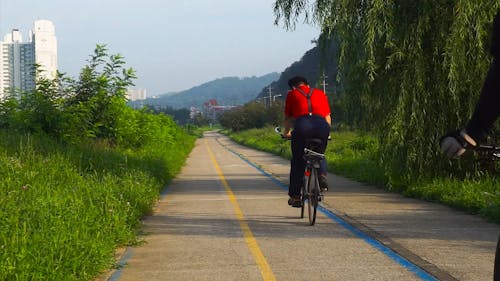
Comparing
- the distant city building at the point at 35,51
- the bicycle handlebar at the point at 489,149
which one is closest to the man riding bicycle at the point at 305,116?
the bicycle handlebar at the point at 489,149

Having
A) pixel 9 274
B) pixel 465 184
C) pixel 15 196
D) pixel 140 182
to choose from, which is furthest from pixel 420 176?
pixel 9 274

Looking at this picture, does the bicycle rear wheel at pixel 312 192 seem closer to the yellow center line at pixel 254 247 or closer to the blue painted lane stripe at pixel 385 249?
the blue painted lane stripe at pixel 385 249

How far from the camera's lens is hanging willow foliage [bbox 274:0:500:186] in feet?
43.9

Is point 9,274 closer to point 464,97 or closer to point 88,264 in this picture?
point 88,264

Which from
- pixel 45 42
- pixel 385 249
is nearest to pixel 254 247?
pixel 385 249

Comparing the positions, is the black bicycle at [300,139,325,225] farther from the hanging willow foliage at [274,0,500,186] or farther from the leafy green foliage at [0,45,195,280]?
the hanging willow foliage at [274,0,500,186]

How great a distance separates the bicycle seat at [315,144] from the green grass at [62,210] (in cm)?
282

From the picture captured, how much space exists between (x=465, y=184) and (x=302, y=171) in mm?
4782

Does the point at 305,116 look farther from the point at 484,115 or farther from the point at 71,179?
the point at 484,115

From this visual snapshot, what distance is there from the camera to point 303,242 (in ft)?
27.4

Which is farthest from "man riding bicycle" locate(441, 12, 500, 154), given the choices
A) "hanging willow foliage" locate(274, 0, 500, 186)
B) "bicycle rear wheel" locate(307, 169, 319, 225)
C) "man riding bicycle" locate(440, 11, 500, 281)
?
"hanging willow foliage" locate(274, 0, 500, 186)

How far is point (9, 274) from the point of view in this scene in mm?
5527

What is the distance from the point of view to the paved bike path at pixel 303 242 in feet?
21.7

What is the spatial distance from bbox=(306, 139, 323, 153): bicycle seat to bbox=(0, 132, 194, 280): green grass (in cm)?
282
